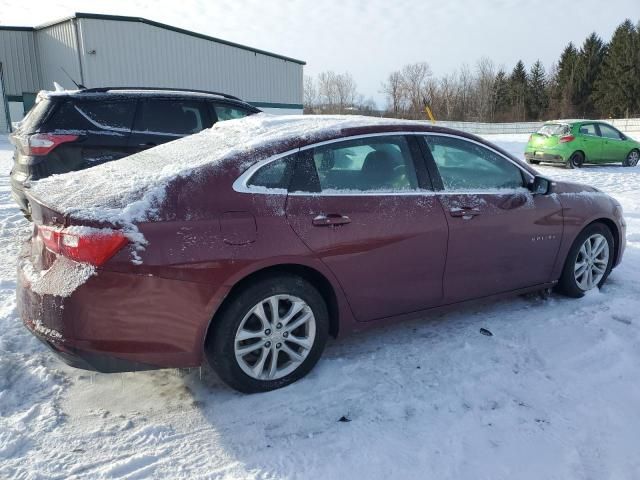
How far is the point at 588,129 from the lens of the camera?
1562 centimetres

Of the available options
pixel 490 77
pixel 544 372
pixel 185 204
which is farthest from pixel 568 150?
pixel 490 77

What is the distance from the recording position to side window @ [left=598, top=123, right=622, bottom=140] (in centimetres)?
1588

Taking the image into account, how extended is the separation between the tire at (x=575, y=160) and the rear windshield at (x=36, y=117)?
1403 centimetres

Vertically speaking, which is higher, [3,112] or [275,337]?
[3,112]

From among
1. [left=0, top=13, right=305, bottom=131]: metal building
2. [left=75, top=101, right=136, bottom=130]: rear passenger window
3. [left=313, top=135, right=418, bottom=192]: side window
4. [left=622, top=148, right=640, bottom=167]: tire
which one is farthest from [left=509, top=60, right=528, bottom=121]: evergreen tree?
[left=313, top=135, right=418, bottom=192]: side window

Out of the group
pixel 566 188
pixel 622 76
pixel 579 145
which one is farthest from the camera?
pixel 622 76

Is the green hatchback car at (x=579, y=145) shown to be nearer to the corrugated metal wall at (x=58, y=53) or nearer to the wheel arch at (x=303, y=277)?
the wheel arch at (x=303, y=277)

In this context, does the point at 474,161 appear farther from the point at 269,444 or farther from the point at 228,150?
the point at 269,444

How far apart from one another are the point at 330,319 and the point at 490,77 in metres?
76.6

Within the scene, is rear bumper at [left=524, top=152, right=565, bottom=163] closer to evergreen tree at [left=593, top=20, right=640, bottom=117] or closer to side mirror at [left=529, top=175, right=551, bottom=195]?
side mirror at [left=529, top=175, right=551, bottom=195]

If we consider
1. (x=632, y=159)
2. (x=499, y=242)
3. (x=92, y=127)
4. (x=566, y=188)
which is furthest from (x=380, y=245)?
(x=632, y=159)

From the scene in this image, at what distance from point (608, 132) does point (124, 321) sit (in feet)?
56.2

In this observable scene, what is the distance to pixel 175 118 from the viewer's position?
678cm

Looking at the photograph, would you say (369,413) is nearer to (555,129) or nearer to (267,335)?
(267,335)
